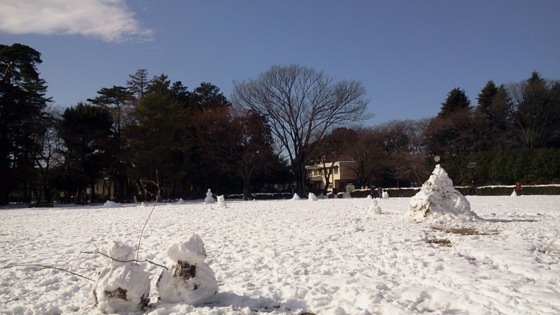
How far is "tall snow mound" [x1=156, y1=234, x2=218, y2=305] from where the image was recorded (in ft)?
15.7

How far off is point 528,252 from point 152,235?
328 inches

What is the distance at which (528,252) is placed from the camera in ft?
23.7

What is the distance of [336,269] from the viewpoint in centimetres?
645

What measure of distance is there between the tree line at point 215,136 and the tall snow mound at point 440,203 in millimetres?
24994

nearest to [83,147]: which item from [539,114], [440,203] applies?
[440,203]

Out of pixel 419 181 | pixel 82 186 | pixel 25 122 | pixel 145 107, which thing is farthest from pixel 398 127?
pixel 25 122

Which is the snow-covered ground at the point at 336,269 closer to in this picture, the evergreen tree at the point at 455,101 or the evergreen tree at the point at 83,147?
the evergreen tree at the point at 83,147

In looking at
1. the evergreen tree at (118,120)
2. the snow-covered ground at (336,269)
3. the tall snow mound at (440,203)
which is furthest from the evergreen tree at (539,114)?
the evergreen tree at (118,120)

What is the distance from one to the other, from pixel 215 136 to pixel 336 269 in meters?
33.7

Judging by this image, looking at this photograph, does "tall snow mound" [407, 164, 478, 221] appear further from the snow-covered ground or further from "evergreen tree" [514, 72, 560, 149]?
"evergreen tree" [514, 72, 560, 149]

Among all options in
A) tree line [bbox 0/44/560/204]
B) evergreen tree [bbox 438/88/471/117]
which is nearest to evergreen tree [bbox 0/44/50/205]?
tree line [bbox 0/44/560/204]

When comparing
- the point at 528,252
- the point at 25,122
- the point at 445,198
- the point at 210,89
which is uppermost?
the point at 210,89

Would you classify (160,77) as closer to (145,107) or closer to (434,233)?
(145,107)

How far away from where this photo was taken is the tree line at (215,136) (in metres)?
33.8
